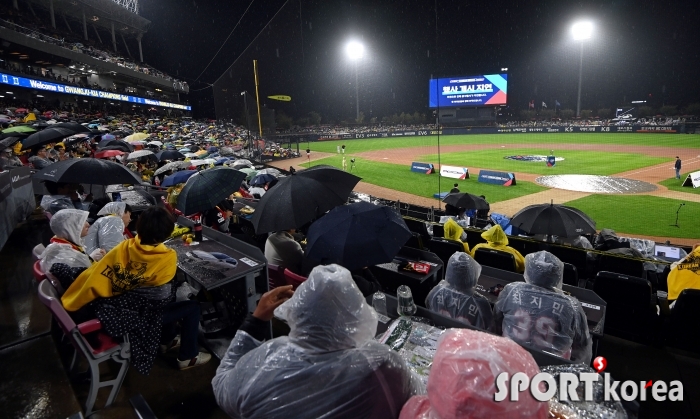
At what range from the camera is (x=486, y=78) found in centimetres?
4581

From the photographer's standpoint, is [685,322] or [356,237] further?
[685,322]

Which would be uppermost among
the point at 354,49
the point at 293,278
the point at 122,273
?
the point at 354,49

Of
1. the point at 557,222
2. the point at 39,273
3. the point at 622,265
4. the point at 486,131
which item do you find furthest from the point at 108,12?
the point at 622,265

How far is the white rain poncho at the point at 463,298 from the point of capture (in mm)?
2941

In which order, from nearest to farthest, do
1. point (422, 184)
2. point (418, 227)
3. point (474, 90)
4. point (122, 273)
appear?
point (122, 273) < point (418, 227) < point (422, 184) < point (474, 90)

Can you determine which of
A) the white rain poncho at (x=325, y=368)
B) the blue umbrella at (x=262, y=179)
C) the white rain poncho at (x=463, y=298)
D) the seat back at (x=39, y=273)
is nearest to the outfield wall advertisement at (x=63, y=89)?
the blue umbrella at (x=262, y=179)

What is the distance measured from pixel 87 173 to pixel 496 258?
567 centimetres

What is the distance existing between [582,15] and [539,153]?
80.5 ft

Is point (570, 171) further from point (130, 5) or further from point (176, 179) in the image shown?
point (130, 5)

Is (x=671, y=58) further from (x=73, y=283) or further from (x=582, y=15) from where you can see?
(x=73, y=283)

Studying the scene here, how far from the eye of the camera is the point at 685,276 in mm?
4195

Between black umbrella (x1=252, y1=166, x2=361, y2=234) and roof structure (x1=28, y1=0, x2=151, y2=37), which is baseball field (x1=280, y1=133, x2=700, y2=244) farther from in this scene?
roof structure (x1=28, y1=0, x2=151, y2=37)

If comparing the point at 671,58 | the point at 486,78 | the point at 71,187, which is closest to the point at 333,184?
the point at 71,187

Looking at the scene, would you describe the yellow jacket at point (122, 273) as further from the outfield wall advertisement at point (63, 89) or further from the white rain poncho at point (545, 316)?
the outfield wall advertisement at point (63, 89)
